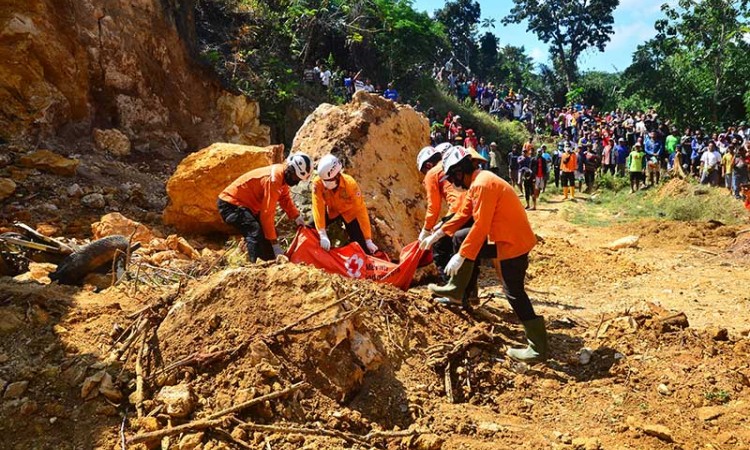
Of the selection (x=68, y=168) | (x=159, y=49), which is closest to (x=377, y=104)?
(x=68, y=168)

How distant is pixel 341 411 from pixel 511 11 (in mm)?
36591

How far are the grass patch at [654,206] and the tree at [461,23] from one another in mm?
21411

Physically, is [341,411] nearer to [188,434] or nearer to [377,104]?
[188,434]

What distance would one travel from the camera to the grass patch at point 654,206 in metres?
12.3

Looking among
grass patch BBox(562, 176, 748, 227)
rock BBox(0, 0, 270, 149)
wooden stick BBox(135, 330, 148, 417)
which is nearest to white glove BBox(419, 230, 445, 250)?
wooden stick BBox(135, 330, 148, 417)

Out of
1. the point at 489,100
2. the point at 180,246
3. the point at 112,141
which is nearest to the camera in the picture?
the point at 180,246

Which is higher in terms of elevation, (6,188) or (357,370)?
(6,188)

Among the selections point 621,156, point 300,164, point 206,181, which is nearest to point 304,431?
point 300,164

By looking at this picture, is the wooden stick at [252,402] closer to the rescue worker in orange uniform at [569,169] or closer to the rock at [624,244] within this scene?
the rock at [624,244]

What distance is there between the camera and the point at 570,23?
3438 centimetres

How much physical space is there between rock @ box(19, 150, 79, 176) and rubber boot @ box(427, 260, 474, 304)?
6582 mm

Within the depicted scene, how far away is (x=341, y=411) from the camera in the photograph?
3.30 meters

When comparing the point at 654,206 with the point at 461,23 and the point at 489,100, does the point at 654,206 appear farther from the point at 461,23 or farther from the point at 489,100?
the point at 461,23

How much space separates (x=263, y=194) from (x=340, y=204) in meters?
0.81
